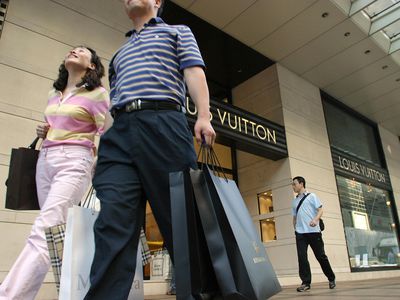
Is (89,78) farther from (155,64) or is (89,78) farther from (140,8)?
(155,64)

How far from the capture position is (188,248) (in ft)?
4.13

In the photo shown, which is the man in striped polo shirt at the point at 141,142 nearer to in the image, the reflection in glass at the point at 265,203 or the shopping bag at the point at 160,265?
the shopping bag at the point at 160,265

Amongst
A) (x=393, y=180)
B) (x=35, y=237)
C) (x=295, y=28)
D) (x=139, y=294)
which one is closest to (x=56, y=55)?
(x=35, y=237)

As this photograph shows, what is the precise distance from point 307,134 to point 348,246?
2.87 meters

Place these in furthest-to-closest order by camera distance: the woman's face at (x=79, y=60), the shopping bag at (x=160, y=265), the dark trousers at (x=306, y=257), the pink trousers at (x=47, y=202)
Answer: the shopping bag at (x=160, y=265) → the dark trousers at (x=306, y=257) → the woman's face at (x=79, y=60) → the pink trousers at (x=47, y=202)

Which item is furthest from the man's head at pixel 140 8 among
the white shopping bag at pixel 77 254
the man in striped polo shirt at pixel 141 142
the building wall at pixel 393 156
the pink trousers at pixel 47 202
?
the building wall at pixel 393 156

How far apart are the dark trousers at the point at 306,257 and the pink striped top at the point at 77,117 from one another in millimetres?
3889

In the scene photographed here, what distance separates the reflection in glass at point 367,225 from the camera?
9.30 m

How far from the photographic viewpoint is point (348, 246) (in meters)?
8.92

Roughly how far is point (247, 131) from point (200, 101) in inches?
243

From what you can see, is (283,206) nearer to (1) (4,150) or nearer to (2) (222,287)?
(1) (4,150)

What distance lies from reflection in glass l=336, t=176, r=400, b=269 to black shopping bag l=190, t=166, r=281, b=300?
334 inches

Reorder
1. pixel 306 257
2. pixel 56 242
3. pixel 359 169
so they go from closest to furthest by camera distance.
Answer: pixel 56 242, pixel 306 257, pixel 359 169

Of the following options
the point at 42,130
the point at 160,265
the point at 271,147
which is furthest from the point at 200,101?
the point at 271,147
